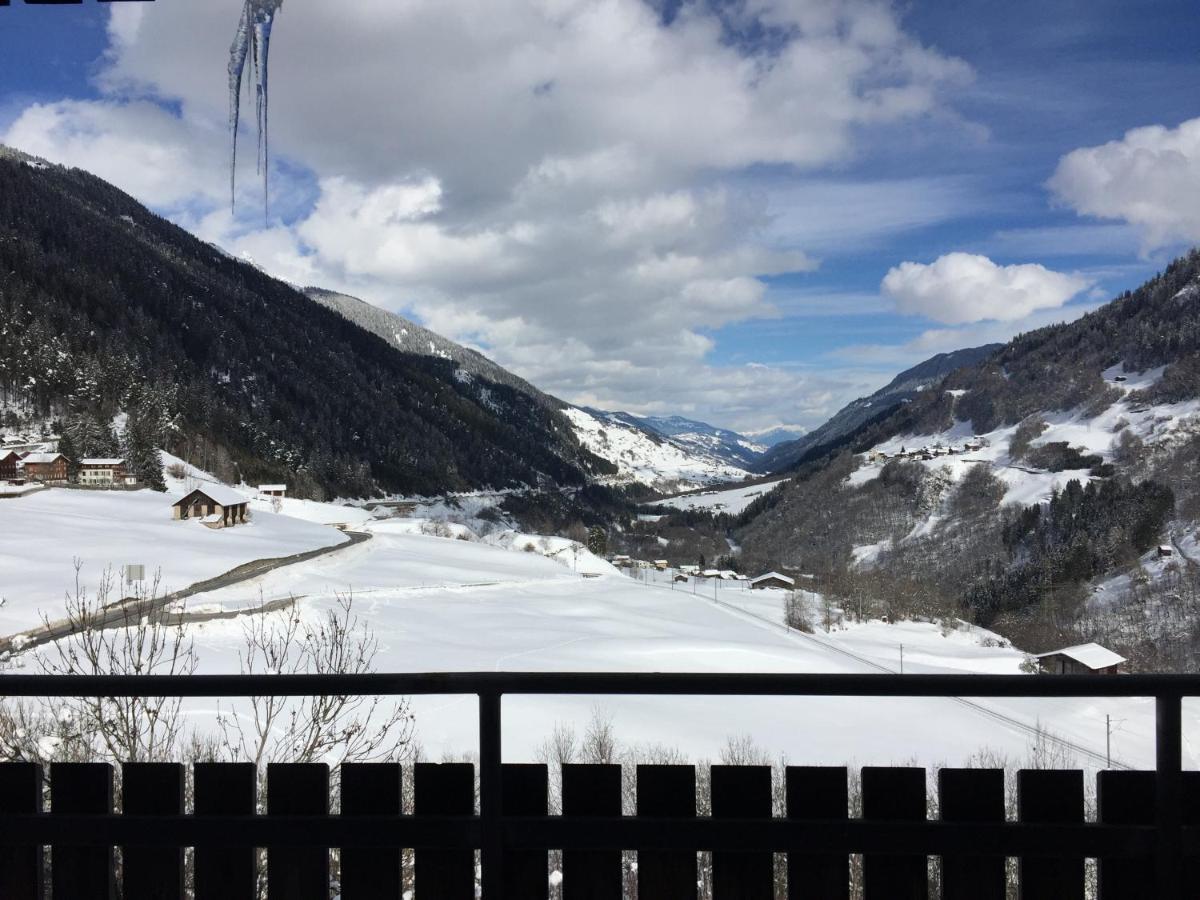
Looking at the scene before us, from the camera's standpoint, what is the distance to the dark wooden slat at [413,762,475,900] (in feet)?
7.29

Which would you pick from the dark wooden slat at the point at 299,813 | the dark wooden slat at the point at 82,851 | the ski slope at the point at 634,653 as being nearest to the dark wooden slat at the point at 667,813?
the dark wooden slat at the point at 299,813

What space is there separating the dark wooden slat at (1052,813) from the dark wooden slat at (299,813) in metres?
2.03

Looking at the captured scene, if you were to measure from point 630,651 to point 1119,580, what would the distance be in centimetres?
9521

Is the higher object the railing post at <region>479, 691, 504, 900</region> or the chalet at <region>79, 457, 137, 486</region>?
the chalet at <region>79, 457, 137, 486</region>

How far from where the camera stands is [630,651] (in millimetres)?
42375

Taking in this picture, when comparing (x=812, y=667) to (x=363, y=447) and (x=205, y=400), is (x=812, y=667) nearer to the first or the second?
(x=205, y=400)

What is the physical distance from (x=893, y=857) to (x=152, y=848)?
7.23 feet

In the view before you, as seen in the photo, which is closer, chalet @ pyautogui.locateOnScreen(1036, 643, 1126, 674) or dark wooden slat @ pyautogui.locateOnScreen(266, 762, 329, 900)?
dark wooden slat @ pyautogui.locateOnScreen(266, 762, 329, 900)

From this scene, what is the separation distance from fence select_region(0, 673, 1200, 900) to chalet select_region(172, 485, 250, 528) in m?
74.2

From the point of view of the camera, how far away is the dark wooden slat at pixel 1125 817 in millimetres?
2129

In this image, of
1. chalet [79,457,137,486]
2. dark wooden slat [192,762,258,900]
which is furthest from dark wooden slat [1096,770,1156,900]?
chalet [79,457,137,486]

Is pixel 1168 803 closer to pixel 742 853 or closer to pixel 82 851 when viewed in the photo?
pixel 742 853

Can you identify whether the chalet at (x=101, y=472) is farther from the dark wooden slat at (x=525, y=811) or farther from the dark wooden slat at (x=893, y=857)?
the dark wooden slat at (x=893, y=857)

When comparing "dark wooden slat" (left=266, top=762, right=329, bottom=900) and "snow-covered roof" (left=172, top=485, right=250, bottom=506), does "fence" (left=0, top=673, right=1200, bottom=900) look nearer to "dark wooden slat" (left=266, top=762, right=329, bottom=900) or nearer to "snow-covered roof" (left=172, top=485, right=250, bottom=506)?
"dark wooden slat" (left=266, top=762, right=329, bottom=900)
